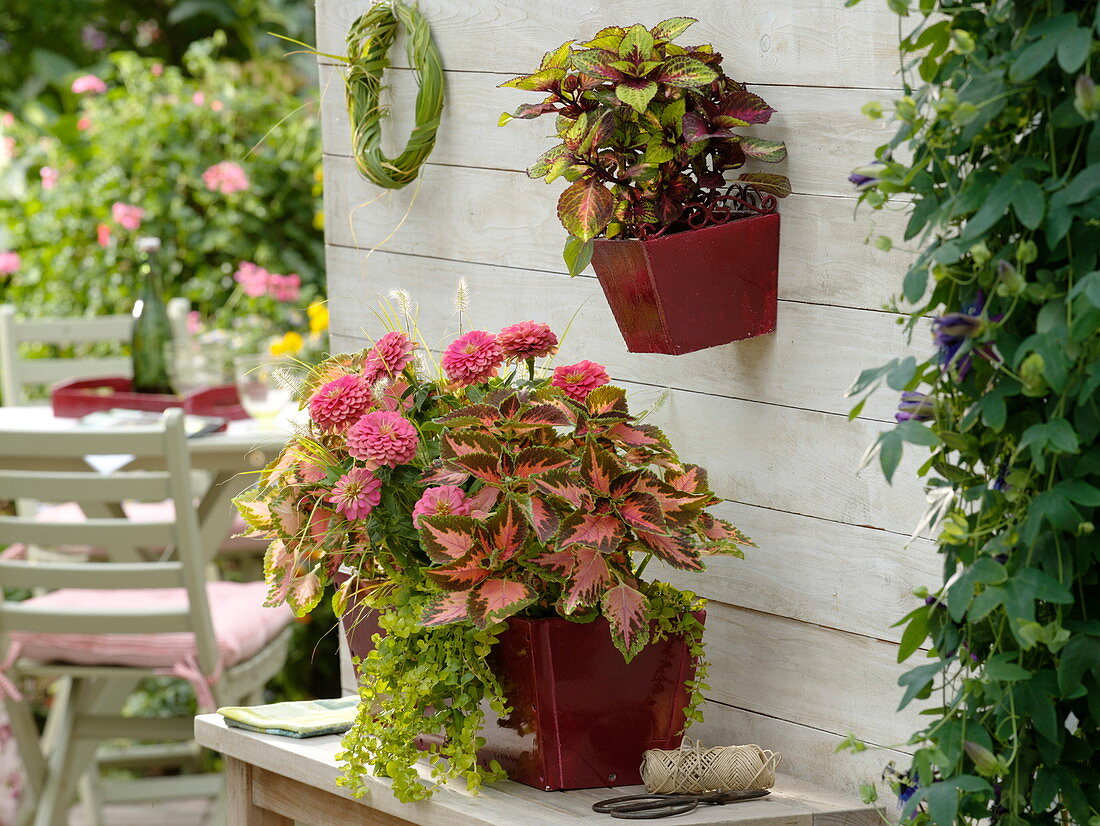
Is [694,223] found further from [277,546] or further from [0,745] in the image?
[0,745]

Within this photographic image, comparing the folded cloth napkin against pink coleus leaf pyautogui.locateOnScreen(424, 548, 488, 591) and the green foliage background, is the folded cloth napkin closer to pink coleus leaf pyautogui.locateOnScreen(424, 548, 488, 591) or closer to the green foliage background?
pink coleus leaf pyautogui.locateOnScreen(424, 548, 488, 591)

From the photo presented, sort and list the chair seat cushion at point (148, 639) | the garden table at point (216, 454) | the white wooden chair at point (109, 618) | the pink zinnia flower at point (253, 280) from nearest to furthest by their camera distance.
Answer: the white wooden chair at point (109, 618) → the chair seat cushion at point (148, 639) → the garden table at point (216, 454) → the pink zinnia flower at point (253, 280)

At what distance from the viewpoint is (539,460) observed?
4.06 feet

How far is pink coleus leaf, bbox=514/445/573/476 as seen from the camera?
1.23 meters

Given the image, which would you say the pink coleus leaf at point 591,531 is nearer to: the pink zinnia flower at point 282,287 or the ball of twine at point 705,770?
the ball of twine at point 705,770

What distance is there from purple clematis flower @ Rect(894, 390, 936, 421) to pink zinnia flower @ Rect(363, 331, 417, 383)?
51 cm

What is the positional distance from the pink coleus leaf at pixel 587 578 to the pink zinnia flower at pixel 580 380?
17 centimetres

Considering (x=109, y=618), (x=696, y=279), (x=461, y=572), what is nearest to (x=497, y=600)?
(x=461, y=572)

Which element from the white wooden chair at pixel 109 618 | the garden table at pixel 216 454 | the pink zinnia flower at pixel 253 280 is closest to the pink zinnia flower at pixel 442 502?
the white wooden chair at pixel 109 618

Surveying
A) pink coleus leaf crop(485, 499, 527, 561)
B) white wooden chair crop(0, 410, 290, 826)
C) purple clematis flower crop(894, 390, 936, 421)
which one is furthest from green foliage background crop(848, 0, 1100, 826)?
white wooden chair crop(0, 410, 290, 826)

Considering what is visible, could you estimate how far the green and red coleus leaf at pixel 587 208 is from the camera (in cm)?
128

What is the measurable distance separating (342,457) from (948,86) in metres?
0.69

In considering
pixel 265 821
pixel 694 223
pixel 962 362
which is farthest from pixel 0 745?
pixel 962 362

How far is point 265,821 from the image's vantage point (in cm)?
155
